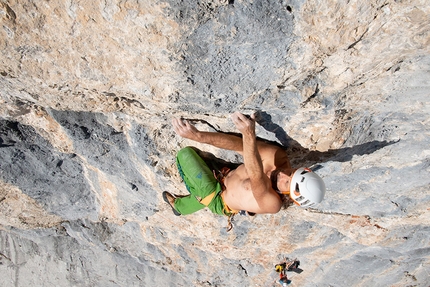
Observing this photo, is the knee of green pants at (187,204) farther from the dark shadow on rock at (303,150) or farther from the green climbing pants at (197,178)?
the dark shadow on rock at (303,150)

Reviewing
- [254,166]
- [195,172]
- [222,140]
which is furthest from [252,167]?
[195,172]

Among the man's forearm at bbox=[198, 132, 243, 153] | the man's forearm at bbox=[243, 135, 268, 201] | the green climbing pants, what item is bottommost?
the man's forearm at bbox=[243, 135, 268, 201]

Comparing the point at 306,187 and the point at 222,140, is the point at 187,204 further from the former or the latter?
the point at 306,187

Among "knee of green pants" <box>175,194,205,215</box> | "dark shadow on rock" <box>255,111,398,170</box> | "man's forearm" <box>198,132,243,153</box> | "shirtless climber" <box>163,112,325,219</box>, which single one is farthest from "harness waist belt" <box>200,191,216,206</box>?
"dark shadow on rock" <box>255,111,398,170</box>

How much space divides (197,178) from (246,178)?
0.42 metres

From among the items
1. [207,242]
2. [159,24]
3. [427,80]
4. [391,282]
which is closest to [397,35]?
[427,80]

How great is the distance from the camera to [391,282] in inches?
162

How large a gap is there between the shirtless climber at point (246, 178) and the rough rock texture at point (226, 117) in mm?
109

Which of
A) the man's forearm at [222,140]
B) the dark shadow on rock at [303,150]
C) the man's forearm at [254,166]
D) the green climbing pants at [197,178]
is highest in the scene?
the dark shadow on rock at [303,150]

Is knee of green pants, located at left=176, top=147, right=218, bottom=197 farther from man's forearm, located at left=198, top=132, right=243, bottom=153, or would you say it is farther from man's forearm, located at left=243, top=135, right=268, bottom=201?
man's forearm, located at left=243, top=135, right=268, bottom=201

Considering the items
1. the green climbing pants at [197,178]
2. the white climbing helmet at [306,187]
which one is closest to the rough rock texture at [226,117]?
the green climbing pants at [197,178]

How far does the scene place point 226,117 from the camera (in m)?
2.25

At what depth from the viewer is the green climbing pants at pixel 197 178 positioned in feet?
8.90

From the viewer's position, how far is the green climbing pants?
2.71 meters
